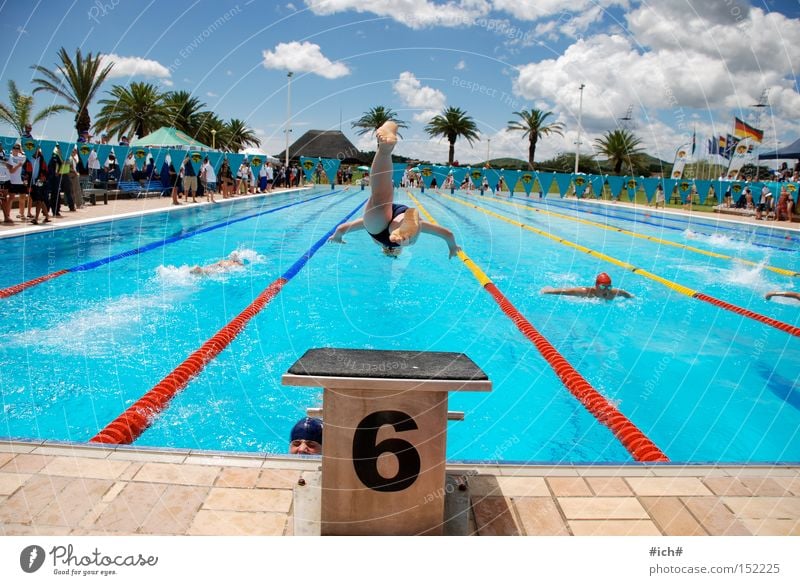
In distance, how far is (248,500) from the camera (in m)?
2.37

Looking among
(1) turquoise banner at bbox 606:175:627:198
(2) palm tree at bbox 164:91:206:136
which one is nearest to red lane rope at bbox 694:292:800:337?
(2) palm tree at bbox 164:91:206:136

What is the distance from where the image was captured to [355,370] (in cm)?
198

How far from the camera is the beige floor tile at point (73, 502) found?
216 cm

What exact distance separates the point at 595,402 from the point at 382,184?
2368 millimetres

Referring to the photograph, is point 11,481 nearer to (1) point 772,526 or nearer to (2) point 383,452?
(2) point 383,452

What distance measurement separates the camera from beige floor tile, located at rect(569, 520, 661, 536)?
2225 millimetres

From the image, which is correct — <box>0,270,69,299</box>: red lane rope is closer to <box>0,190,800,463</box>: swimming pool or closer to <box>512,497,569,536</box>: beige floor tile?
<box>0,190,800,463</box>: swimming pool

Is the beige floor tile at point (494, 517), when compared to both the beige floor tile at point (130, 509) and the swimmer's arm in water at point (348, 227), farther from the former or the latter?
the swimmer's arm in water at point (348, 227)

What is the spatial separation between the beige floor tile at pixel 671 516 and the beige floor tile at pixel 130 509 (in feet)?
6.86

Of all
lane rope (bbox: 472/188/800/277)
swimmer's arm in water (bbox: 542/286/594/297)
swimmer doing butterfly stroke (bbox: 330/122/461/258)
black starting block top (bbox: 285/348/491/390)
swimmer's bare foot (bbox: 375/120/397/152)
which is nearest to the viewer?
black starting block top (bbox: 285/348/491/390)

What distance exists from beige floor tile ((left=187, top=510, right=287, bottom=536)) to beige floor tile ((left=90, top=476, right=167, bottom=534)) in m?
0.22

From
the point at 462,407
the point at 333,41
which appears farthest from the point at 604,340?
the point at 333,41
